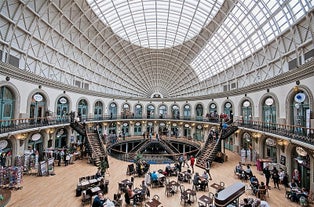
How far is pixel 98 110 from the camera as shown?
29516 millimetres

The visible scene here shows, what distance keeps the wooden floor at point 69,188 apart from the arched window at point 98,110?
1274 cm

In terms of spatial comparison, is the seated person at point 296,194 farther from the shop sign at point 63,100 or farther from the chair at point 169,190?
the shop sign at point 63,100

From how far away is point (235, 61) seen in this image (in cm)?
2416

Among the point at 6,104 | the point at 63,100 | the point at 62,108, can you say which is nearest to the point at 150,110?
the point at 62,108

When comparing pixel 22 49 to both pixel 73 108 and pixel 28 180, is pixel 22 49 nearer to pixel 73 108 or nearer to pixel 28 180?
pixel 73 108

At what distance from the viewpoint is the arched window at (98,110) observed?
2873 centimetres

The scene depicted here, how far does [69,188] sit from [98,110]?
63.3 feet

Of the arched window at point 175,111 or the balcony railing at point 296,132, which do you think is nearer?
the balcony railing at point 296,132

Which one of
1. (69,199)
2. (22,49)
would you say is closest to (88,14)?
(22,49)

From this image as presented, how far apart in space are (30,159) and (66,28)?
15.6m

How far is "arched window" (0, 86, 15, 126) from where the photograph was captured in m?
13.6

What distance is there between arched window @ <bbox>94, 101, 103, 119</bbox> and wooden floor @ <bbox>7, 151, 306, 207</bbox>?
41.8 ft

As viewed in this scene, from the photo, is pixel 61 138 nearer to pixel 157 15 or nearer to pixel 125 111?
pixel 125 111

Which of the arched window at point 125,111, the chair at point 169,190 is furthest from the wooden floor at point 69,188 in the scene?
the arched window at point 125,111
